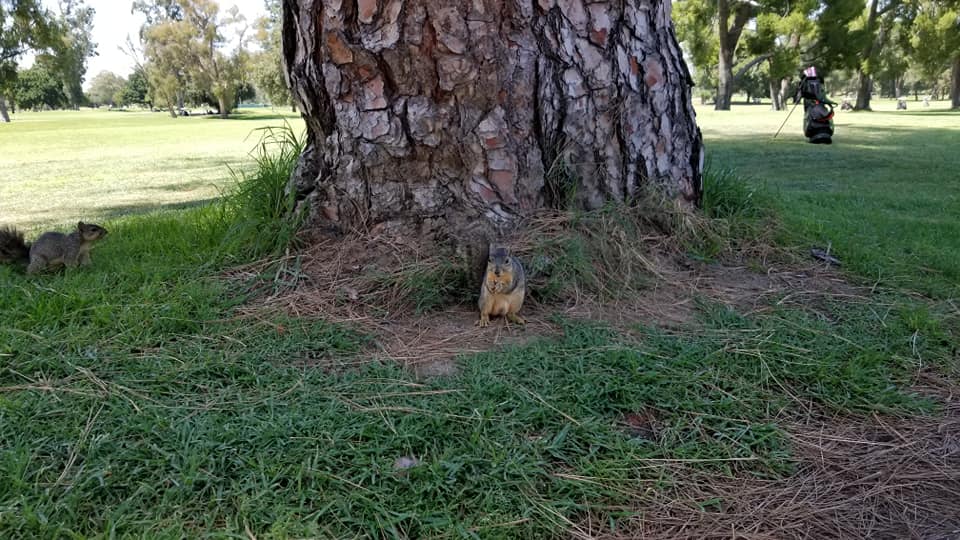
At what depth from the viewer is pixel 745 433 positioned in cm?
192

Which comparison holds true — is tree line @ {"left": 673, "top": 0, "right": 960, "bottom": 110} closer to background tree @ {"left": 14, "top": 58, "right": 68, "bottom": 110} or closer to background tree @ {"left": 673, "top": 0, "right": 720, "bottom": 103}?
background tree @ {"left": 673, "top": 0, "right": 720, "bottom": 103}

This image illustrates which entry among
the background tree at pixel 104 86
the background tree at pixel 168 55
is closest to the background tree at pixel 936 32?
the background tree at pixel 168 55

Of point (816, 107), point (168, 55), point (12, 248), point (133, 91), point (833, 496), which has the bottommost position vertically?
point (833, 496)

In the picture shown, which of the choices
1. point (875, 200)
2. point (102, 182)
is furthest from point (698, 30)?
point (102, 182)

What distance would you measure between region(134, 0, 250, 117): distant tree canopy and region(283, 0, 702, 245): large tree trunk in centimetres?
5327

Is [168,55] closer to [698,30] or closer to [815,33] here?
[698,30]

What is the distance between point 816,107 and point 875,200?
7.37m

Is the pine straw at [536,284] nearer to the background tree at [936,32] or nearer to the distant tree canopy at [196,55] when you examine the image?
the background tree at [936,32]

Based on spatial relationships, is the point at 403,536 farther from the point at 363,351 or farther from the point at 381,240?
the point at 381,240

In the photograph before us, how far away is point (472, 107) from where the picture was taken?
2.97 metres

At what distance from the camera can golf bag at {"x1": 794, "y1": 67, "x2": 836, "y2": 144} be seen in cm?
1136

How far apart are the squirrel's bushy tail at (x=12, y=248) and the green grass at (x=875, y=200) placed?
14.5 feet

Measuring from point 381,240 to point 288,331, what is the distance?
2.44ft

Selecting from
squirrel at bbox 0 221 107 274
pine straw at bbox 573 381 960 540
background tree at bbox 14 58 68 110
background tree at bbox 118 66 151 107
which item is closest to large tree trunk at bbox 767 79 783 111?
pine straw at bbox 573 381 960 540
